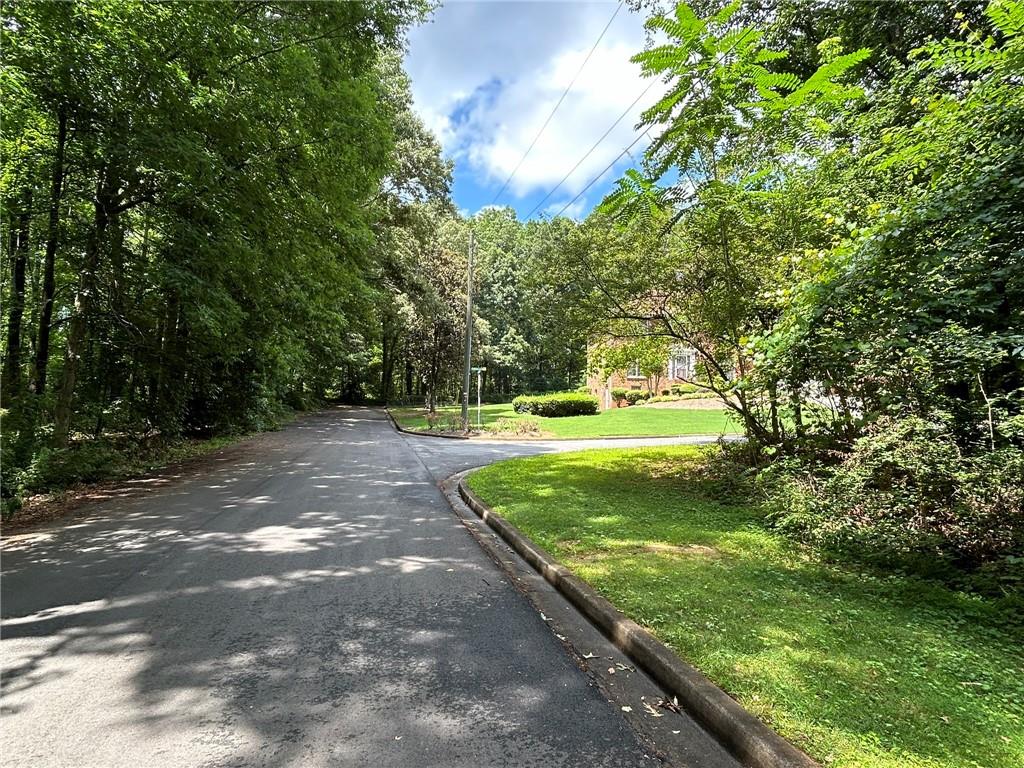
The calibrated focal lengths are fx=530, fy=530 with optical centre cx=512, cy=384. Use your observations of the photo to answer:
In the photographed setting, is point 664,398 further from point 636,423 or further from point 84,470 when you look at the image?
point 84,470

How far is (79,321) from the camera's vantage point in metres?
9.51

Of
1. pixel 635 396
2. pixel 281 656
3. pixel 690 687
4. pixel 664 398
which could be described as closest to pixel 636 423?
pixel 664 398

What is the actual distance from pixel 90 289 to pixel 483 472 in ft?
26.4

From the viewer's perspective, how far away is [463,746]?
2488mm

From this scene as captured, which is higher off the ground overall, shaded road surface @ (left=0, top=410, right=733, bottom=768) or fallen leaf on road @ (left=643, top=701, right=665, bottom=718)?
shaded road surface @ (left=0, top=410, right=733, bottom=768)

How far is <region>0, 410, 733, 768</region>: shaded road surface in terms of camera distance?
8.16 feet

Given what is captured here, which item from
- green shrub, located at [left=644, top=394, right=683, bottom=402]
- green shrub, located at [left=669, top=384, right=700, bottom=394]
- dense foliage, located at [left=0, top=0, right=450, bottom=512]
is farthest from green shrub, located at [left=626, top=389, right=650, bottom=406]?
dense foliage, located at [left=0, top=0, right=450, bottom=512]

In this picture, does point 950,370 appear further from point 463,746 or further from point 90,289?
point 90,289

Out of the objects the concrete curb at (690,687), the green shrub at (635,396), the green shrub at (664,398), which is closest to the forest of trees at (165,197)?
the concrete curb at (690,687)

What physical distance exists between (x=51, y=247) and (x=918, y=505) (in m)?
12.6

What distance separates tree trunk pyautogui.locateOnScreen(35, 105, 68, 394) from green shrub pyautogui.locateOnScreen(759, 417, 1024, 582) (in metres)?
11.1

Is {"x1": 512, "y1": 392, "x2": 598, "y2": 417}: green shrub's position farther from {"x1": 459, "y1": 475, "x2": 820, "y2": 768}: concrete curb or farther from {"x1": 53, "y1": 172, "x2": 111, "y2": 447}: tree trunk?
{"x1": 459, "y1": 475, "x2": 820, "y2": 768}: concrete curb

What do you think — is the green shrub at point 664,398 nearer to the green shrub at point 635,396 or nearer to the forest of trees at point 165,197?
the green shrub at point 635,396

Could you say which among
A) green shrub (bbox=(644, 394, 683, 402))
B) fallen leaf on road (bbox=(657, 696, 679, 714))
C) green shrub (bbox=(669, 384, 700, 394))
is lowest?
fallen leaf on road (bbox=(657, 696, 679, 714))
